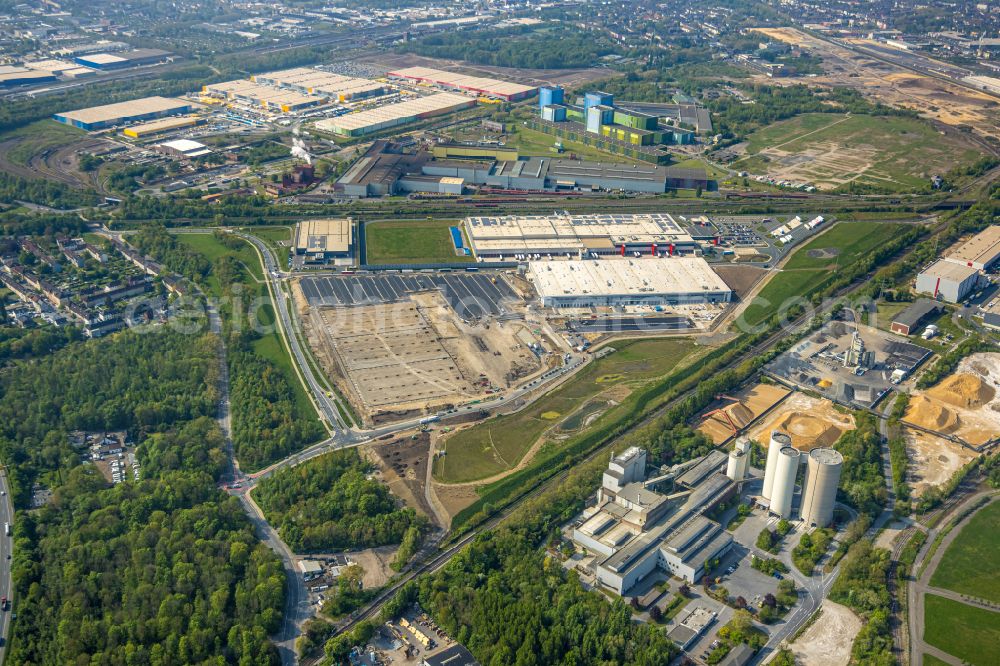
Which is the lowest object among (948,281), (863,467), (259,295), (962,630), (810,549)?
(962,630)

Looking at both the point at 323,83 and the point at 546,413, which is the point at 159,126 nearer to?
the point at 323,83

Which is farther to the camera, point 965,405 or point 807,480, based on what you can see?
point 965,405

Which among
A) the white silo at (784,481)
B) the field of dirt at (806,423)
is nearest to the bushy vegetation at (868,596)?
the white silo at (784,481)

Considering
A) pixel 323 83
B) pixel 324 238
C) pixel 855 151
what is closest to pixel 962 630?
pixel 324 238

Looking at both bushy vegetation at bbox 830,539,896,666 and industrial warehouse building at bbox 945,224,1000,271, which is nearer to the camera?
bushy vegetation at bbox 830,539,896,666

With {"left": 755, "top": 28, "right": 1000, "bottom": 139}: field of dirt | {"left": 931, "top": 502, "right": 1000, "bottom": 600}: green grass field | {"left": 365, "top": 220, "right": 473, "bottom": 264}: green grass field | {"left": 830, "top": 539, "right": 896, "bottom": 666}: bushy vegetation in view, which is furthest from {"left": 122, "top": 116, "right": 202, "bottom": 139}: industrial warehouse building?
{"left": 931, "top": 502, "right": 1000, "bottom": 600}: green grass field

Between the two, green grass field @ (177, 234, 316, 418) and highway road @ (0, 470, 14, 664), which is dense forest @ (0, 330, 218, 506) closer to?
highway road @ (0, 470, 14, 664)
